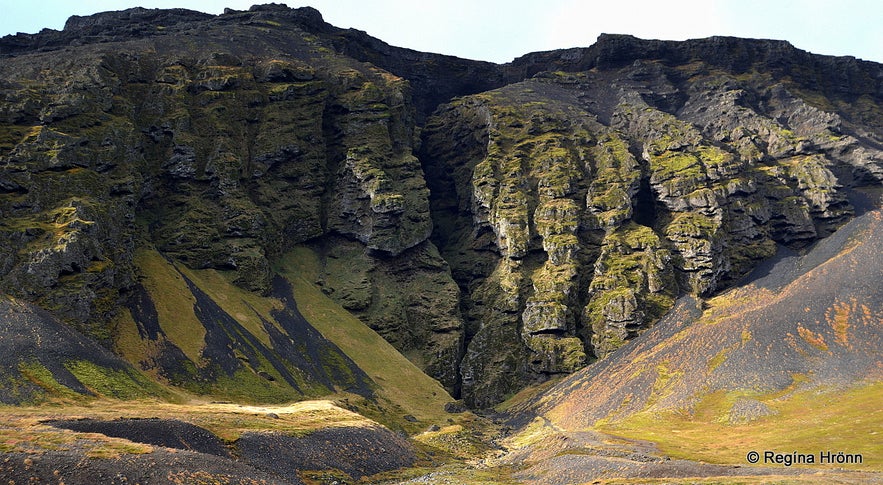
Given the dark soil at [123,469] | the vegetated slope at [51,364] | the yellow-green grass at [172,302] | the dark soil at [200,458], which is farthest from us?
the yellow-green grass at [172,302]

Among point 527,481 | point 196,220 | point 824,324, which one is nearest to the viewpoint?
point 527,481

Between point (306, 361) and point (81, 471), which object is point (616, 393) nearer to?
point (306, 361)

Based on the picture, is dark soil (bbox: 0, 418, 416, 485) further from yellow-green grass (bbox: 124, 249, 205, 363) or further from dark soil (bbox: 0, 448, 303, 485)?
yellow-green grass (bbox: 124, 249, 205, 363)

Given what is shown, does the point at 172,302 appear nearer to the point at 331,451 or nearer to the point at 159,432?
the point at 331,451

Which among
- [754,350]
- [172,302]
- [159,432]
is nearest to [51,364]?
[159,432]

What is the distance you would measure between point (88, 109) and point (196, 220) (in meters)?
40.6

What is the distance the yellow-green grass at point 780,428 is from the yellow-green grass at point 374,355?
46.4 meters

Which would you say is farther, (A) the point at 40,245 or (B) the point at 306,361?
(B) the point at 306,361

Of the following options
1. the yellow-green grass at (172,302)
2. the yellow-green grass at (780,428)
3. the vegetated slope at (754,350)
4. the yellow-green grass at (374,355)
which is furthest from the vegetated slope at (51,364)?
the vegetated slope at (754,350)

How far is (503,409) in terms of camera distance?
170 metres

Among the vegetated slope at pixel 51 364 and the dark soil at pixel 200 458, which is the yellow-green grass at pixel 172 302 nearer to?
the vegetated slope at pixel 51 364

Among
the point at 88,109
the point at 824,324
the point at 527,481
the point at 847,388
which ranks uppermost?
the point at 88,109

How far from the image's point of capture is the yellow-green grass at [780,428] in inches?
3467

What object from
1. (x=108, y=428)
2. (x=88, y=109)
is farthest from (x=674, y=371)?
(x=88, y=109)
